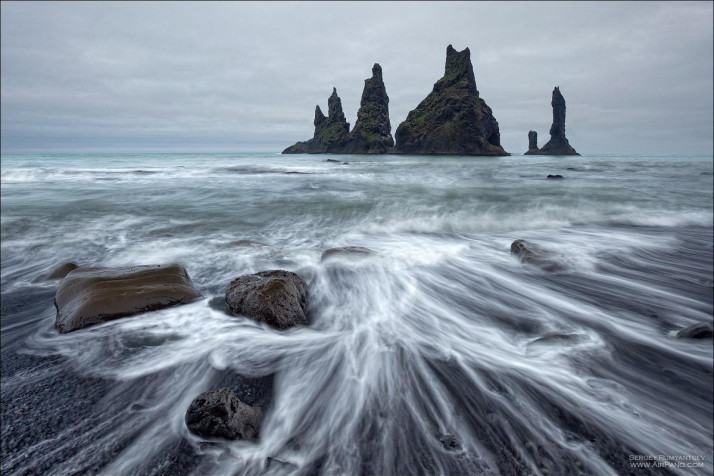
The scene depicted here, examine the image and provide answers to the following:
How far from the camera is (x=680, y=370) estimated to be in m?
3.40

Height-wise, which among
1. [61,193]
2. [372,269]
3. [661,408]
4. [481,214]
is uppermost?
[61,193]

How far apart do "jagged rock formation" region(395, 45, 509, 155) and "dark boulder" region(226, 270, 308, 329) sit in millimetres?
82644

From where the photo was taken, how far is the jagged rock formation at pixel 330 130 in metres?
103

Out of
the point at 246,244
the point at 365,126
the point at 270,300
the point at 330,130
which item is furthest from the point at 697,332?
the point at 330,130

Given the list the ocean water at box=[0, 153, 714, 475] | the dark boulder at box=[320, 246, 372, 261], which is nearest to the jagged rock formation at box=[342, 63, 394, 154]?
the dark boulder at box=[320, 246, 372, 261]

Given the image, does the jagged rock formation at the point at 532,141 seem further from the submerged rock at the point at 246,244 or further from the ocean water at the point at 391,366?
the submerged rock at the point at 246,244

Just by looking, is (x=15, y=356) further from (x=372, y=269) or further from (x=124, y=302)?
(x=372, y=269)

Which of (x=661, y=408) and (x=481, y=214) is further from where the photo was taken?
(x=481, y=214)

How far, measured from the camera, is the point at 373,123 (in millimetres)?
96562

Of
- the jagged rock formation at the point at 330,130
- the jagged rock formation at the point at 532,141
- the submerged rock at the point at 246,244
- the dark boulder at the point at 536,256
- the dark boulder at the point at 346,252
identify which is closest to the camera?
the dark boulder at the point at 536,256

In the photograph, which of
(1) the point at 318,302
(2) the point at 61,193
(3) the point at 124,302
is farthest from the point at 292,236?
(2) the point at 61,193

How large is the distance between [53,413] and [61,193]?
16.8 meters

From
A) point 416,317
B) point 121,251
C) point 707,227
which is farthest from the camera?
point 707,227

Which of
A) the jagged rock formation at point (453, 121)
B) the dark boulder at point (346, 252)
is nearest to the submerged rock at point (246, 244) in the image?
the dark boulder at point (346, 252)
